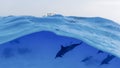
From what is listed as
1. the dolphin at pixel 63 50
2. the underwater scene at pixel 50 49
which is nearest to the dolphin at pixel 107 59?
the underwater scene at pixel 50 49

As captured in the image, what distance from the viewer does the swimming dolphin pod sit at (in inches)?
30.4

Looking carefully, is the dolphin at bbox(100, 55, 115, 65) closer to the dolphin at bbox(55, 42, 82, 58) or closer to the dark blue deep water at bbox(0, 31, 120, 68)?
the dark blue deep water at bbox(0, 31, 120, 68)

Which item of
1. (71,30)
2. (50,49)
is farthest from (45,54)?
(71,30)

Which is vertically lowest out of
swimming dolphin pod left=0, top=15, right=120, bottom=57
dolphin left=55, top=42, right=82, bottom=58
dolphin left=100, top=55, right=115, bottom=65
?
dolphin left=100, top=55, right=115, bottom=65

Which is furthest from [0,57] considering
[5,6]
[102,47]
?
[5,6]

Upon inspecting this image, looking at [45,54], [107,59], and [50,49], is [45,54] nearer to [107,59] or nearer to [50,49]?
[50,49]

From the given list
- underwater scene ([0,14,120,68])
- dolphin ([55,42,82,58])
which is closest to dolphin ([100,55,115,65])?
underwater scene ([0,14,120,68])

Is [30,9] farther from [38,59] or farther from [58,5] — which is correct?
[38,59]

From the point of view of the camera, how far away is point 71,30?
0.81 metres

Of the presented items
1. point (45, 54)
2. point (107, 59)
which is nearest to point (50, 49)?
point (45, 54)

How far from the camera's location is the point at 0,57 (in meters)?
0.83

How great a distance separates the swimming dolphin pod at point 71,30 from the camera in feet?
2.53

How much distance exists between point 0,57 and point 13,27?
12cm

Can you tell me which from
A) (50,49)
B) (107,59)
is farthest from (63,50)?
(107,59)
